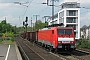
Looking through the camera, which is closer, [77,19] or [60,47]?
[60,47]

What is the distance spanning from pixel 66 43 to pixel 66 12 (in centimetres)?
7116

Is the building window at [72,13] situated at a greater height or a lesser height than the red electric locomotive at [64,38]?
greater

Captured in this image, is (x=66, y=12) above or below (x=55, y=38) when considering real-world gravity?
above

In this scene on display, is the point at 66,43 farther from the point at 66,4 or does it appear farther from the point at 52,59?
the point at 66,4

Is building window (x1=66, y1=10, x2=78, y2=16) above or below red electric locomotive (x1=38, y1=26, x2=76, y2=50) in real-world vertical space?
above

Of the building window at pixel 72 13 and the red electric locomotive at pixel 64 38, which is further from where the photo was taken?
the building window at pixel 72 13

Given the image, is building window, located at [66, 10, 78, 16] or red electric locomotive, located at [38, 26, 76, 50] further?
building window, located at [66, 10, 78, 16]

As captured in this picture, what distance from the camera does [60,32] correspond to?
2542cm

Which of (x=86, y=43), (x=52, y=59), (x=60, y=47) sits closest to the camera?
(x=52, y=59)

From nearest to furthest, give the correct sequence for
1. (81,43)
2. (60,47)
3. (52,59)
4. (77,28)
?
(52,59)
(60,47)
(81,43)
(77,28)

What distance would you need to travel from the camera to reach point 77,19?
94.1 meters

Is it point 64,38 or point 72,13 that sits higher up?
point 72,13

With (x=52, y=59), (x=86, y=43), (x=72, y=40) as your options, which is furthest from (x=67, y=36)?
(x=86, y=43)

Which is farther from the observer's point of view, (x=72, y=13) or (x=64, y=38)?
(x=72, y=13)
